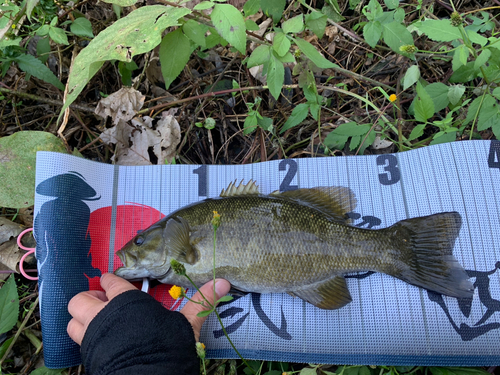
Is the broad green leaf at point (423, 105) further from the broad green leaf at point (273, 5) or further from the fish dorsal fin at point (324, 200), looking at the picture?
the broad green leaf at point (273, 5)

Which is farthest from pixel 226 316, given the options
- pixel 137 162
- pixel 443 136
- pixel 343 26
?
pixel 343 26

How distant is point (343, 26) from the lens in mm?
3588

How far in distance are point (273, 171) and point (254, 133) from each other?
1.69 feet

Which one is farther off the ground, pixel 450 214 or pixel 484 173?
pixel 484 173

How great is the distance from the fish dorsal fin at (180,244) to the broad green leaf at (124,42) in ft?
3.60

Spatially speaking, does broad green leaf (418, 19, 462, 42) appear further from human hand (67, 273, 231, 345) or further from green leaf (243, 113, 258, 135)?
human hand (67, 273, 231, 345)

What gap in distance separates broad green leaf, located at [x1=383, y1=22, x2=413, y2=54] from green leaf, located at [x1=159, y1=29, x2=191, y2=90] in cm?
151

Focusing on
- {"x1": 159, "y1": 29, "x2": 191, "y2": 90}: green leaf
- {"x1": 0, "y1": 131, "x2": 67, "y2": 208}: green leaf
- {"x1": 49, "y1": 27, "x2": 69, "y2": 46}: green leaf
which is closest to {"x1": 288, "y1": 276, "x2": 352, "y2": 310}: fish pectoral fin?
{"x1": 159, "y1": 29, "x2": 191, "y2": 90}: green leaf

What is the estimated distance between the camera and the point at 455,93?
8.61 ft

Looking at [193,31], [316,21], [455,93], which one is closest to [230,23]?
[193,31]

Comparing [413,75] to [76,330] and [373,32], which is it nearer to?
[373,32]

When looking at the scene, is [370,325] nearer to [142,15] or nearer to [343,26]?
[142,15]

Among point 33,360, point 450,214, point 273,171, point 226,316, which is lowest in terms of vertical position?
point 33,360

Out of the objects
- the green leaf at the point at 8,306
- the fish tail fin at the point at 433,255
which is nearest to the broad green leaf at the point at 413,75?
the fish tail fin at the point at 433,255
